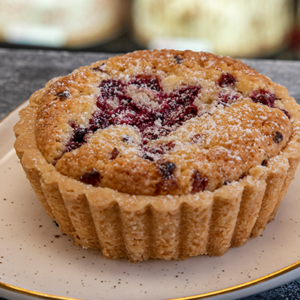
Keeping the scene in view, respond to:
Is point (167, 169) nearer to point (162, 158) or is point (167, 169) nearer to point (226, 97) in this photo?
point (162, 158)

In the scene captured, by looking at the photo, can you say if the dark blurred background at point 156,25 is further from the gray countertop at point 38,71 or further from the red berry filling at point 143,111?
the red berry filling at point 143,111

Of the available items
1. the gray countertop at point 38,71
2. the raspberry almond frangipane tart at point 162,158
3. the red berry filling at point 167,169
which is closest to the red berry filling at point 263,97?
the raspberry almond frangipane tart at point 162,158

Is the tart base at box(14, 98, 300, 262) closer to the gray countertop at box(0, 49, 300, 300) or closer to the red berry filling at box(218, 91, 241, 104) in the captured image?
the red berry filling at box(218, 91, 241, 104)

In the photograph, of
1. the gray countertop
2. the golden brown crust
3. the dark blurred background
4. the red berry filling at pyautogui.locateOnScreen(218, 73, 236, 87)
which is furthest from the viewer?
the dark blurred background

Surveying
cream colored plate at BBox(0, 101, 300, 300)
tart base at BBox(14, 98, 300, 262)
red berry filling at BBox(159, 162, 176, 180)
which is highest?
red berry filling at BBox(159, 162, 176, 180)

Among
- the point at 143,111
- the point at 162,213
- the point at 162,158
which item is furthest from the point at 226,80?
the point at 162,213

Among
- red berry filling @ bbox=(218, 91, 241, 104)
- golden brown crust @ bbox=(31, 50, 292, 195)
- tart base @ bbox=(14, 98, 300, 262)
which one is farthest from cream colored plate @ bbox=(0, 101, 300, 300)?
red berry filling @ bbox=(218, 91, 241, 104)
